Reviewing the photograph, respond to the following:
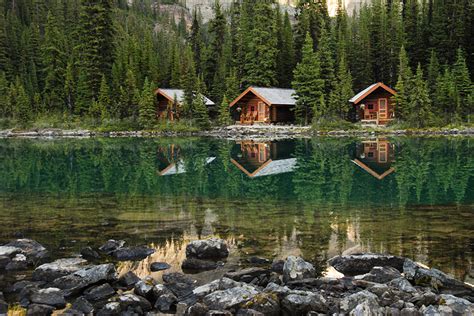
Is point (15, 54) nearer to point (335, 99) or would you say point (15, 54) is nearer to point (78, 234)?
point (335, 99)

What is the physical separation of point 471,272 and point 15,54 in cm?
8727

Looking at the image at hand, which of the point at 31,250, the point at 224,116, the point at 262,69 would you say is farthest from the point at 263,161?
the point at 262,69

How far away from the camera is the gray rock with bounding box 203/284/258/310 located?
6.38 m

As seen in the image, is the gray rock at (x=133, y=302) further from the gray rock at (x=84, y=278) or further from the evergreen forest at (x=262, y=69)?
the evergreen forest at (x=262, y=69)

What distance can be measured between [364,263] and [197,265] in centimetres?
310

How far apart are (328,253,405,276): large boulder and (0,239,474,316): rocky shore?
18 millimetres

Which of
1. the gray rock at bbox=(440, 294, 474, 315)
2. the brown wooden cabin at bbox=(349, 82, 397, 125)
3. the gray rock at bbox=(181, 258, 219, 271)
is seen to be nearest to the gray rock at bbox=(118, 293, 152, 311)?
the gray rock at bbox=(181, 258, 219, 271)

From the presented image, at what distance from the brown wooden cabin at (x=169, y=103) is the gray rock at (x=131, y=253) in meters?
45.4

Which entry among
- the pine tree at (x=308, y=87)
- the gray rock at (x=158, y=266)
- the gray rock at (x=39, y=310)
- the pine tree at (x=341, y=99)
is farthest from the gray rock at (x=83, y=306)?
the pine tree at (x=308, y=87)

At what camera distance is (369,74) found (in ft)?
204

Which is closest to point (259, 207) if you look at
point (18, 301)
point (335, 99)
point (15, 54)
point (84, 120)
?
point (18, 301)

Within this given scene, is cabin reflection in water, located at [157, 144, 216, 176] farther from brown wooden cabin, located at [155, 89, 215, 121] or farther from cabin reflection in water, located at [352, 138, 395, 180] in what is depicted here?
brown wooden cabin, located at [155, 89, 215, 121]

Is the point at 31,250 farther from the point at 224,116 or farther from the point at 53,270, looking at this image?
the point at 224,116

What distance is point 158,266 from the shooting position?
8688 millimetres
